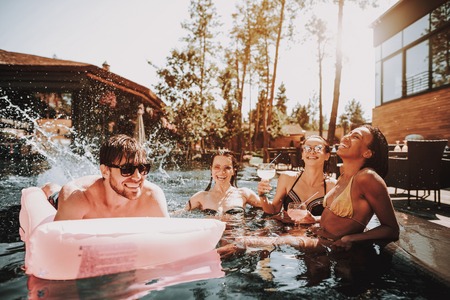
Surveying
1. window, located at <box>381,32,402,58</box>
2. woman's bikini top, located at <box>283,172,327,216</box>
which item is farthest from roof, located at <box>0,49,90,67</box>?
window, located at <box>381,32,402,58</box>

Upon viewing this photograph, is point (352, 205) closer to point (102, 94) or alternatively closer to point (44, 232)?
point (44, 232)

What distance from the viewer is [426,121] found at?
12.5m

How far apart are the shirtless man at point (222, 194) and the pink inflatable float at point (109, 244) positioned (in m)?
1.82

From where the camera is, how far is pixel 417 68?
13.8m

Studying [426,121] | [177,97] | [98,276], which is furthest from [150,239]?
[177,97]

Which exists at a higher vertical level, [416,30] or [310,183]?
[416,30]

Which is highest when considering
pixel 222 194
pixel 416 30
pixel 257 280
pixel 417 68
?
pixel 416 30

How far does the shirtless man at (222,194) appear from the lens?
429 cm

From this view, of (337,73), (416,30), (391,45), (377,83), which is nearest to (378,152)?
(337,73)

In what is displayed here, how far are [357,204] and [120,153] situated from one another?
214cm

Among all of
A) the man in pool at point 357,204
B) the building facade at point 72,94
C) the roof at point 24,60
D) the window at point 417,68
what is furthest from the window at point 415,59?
the roof at point 24,60

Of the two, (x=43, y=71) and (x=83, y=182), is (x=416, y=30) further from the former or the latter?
(x=43, y=71)

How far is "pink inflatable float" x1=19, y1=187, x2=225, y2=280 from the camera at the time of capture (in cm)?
191

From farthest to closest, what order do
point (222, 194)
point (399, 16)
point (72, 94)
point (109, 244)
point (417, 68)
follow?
point (399, 16) < point (417, 68) < point (72, 94) < point (222, 194) < point (109, 244)
